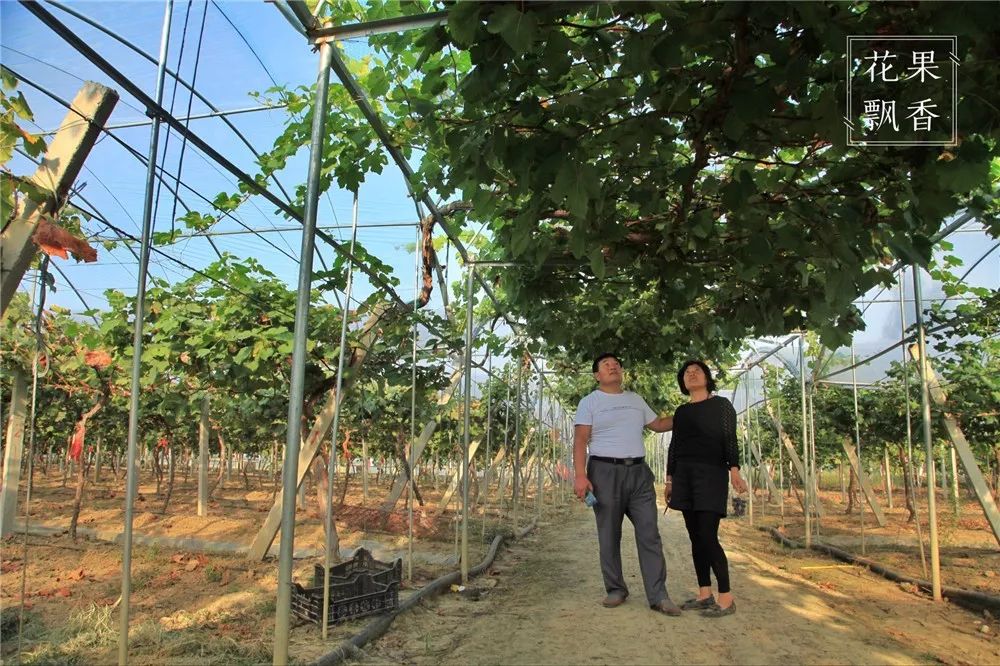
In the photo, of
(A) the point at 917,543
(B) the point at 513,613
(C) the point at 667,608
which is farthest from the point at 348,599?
(A) the point at 917,543

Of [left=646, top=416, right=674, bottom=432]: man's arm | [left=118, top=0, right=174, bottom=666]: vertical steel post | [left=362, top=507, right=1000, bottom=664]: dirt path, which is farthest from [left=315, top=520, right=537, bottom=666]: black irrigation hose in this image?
[left=646, top=416, right=674, bottom=432]: man's arm

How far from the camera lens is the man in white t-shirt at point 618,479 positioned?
14.0ft

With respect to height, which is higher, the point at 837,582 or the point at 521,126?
the point at 521,126

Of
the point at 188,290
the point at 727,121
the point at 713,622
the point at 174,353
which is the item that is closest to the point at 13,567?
the point at 174,353

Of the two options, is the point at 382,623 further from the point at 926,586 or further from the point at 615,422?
the point at 926,586

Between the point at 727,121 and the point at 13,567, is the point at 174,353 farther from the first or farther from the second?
the point at 727,121

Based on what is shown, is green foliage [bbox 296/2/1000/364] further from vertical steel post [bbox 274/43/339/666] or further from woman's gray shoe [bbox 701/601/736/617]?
woman's gray shoe [bbox 701/601/736/617]

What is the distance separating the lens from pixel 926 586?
6.17 meters

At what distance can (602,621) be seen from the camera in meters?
4.07

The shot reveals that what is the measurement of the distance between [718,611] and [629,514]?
0.79 meters

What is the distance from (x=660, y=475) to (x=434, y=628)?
3589 cm

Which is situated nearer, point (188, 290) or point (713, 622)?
point (713, 622)

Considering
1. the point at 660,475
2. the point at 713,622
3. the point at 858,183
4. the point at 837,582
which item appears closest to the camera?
the point at 858,183

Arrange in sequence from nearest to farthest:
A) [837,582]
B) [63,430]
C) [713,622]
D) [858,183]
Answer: [858,183]
[713,622]
[837,582]
[63,430]
